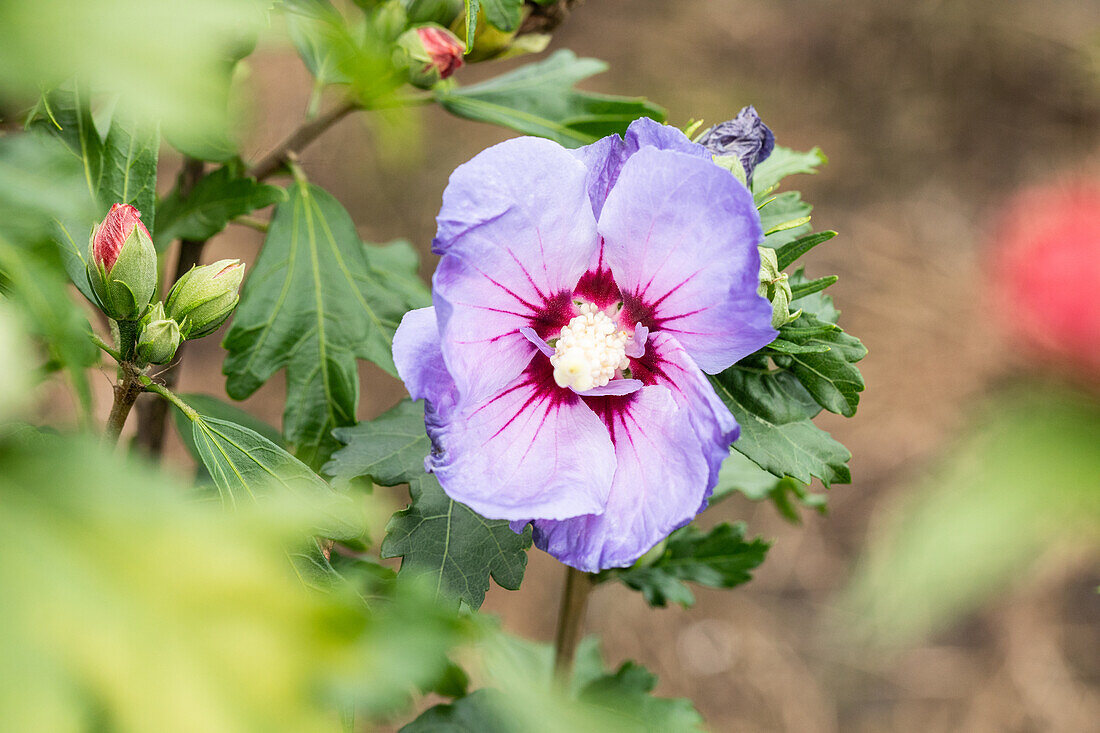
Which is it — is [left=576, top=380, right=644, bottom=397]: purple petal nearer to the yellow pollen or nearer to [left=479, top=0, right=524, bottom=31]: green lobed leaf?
the yellow pollen

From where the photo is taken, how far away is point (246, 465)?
0.55 metres

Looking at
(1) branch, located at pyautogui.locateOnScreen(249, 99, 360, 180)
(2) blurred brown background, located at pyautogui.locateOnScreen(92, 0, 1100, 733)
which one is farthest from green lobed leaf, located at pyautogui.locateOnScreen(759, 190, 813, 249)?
(2) blurred brown background, located at pyautogui.locateOnScreen(92, 0, 1100, 733)

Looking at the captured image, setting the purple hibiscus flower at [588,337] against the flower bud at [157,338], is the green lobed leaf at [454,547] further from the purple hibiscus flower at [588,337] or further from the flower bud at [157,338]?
the flower bud at [157,338]

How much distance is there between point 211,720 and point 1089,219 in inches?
75.6

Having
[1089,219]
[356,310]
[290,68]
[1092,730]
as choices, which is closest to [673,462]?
[356,310]

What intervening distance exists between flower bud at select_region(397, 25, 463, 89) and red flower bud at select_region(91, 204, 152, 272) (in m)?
0.26

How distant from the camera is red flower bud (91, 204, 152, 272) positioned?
0.50 meters

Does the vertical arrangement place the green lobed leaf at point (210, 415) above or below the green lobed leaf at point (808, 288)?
below

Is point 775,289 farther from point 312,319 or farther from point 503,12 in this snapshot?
point 312,319

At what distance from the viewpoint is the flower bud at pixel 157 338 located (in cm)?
52

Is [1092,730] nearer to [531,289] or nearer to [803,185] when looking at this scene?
[803,185]

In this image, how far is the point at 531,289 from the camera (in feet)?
1.86

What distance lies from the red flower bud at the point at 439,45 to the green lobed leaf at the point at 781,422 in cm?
31

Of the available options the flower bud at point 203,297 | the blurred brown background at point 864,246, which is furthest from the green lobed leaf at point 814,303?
the blurred brown background at point 864,246
